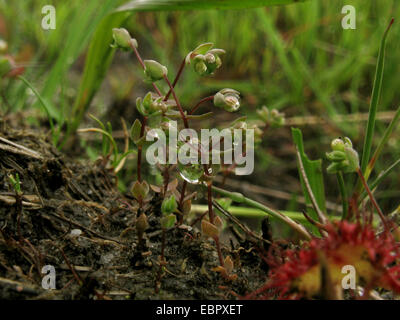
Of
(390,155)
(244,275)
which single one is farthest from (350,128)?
(244,275)

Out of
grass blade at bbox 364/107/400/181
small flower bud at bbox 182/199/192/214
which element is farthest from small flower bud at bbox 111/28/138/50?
grass blade at bbox 364/107/400/181

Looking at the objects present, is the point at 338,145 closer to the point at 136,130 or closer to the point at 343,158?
the point at 343,158

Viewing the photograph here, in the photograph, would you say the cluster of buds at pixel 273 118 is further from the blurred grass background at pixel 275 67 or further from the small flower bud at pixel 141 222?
the blurred grass background at pixel 275 67
